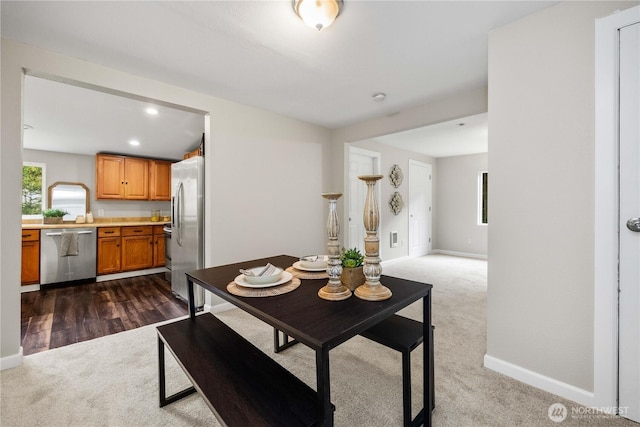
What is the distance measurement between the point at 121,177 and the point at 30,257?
1771 millimetres

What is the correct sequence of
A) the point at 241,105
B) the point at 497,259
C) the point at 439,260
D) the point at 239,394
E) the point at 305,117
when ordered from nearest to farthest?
the point at 239,394 → the point at 497,259 → the point at 241,105 → the point at 305,117 → the point at 439,260

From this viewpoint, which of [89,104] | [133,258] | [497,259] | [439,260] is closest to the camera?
[497,259]

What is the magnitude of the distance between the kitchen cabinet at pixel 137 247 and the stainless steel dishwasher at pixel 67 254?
0.41 meters

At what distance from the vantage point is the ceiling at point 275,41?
1.56 m

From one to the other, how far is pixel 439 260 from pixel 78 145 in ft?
22.8

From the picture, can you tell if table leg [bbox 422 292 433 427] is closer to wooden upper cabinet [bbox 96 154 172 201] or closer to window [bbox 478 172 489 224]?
window [bbox 478 172 489 224]

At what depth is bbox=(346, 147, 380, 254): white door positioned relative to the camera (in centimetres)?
450

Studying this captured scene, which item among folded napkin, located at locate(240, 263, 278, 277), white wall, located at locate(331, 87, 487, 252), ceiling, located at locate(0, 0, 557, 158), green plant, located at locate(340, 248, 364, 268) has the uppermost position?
ceiling, located at locate(0, 0, 557, 158)

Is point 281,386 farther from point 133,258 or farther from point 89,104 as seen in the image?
point 133,258

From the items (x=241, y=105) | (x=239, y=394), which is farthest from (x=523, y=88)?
(x=241, y=105)

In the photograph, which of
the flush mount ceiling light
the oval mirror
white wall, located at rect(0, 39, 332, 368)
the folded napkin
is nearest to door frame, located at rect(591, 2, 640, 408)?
the flush mount ceiling light

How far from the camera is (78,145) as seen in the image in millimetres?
4246

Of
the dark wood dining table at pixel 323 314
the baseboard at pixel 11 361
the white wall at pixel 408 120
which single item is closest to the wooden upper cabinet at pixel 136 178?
the baseboard at pixel 11 361

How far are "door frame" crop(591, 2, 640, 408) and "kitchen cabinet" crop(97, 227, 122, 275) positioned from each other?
581 centimetres
